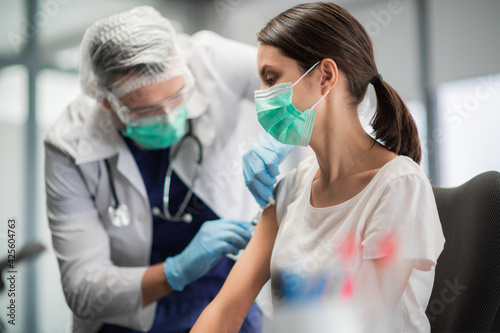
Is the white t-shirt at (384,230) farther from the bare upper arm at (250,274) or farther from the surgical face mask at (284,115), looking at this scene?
the surgical face mask at (284,115)

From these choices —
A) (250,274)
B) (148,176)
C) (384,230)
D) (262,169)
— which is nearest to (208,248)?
(250,274)

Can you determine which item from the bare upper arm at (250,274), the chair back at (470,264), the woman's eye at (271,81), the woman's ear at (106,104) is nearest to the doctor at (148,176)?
the woman's ear at (106,104)

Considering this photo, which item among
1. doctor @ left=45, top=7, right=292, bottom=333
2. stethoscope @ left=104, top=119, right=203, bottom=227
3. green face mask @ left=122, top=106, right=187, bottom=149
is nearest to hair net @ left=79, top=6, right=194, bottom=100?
doctor @ left=45, top=7, right=292, bottom=333

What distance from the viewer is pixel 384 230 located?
0.98 m

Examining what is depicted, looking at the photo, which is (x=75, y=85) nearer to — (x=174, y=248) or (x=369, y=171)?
(x=174, y=248)

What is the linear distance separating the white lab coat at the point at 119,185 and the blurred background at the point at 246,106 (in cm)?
26

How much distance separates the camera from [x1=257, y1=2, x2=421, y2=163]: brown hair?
42.6 inches

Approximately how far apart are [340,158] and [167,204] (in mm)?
742

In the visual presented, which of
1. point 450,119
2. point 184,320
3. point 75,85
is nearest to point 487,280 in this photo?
point 450,119

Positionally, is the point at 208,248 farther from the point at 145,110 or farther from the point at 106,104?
the point at 106,104

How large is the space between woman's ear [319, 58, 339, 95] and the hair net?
2.00 ft

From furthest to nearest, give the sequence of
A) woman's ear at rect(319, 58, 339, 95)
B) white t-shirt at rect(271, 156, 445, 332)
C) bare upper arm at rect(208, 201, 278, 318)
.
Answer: bare upper arm at rect(208, 201, 278, 318) < woman's ear at rect(319, 58, 339, 95) < white t-shirt at rect(271, 156, 445, 332)

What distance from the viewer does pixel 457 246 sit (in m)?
1.09

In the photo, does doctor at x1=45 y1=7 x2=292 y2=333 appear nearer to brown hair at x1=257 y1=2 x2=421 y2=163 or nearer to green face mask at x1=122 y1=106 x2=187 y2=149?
green face mask at x1=122 y1=106 x2=187 y2=149
